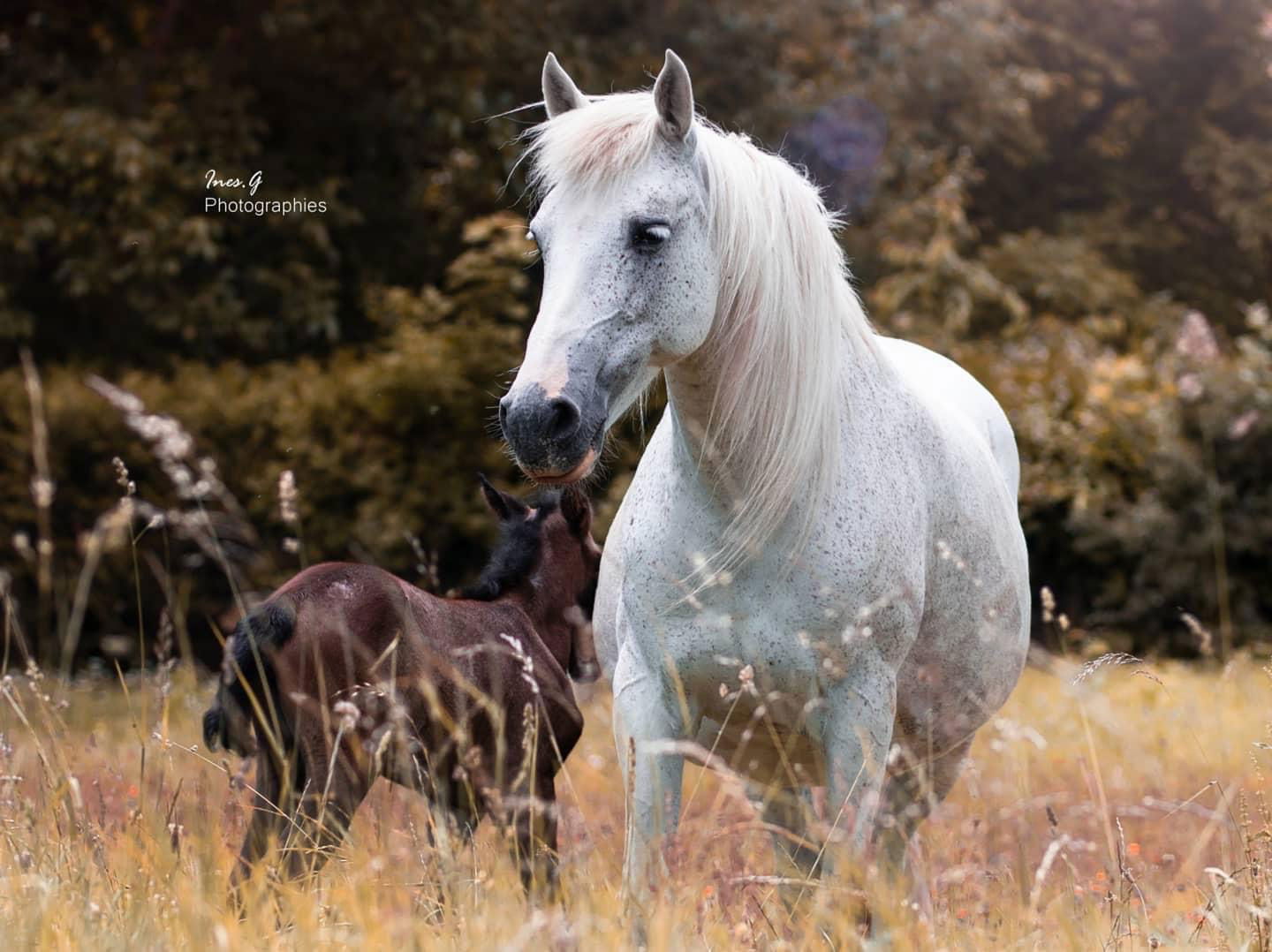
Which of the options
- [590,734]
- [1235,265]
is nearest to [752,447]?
[590,734]

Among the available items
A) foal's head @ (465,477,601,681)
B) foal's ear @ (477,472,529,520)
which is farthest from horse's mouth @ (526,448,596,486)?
foal's ear @ (477,472,529,520)

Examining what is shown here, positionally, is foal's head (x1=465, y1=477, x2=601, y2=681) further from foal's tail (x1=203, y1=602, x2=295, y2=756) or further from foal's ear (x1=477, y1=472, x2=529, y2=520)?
foal's tail (x1=203, y1=602, x2=295, y2=756)

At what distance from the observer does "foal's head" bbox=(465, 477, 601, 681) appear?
5188 mm

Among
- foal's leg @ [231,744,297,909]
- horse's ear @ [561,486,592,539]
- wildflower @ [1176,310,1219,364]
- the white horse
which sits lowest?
foal's leg @ [231,744,297,909]

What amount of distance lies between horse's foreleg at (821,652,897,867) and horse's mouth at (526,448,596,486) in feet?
2.50

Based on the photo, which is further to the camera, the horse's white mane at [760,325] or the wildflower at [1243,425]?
the wildflower at [1243,425]

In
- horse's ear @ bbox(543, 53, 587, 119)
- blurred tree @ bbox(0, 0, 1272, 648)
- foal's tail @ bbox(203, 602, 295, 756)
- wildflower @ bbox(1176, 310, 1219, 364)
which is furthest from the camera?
wildflower @ bbox(1176, 310, 1219, 364)

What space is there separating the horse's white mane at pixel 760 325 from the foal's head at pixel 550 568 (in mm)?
1968

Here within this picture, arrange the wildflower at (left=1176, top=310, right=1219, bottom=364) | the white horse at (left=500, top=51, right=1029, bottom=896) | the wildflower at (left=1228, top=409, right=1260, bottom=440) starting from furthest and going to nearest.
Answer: the wildflower at (left=1176, top=310, right=1219, bottom=364), the wildflower at (left=1228, top=409, right=1260, bottom=440), the white horse at (left=500, top=51, right=1029, bottom=896)

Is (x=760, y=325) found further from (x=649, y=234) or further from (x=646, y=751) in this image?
(x=646, y=751)

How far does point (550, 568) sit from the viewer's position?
17.2 ft

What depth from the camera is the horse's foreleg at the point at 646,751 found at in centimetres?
304

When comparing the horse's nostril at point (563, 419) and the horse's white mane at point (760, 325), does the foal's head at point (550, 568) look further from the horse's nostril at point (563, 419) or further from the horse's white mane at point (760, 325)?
the horse's nostril at point (563, 419)

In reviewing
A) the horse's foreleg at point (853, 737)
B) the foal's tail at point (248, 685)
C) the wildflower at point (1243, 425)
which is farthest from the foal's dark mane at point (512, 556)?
the wildflower at point (1243, 425)
